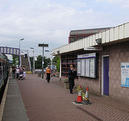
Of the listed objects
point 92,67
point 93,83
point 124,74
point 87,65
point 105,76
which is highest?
point 87,65

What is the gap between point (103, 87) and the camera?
1223 centimetres

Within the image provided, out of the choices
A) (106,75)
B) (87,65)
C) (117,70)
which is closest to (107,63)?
(106,75)

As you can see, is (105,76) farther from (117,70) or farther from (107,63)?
(117,70)

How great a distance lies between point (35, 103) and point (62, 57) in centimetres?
1224

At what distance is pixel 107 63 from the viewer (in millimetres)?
11898

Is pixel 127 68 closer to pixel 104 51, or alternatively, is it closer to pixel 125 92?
pixel 125 92

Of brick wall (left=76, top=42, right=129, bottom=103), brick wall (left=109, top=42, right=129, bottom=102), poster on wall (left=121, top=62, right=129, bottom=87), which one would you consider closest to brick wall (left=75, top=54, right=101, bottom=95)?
brick wall (left=76, top=42, right=129, bottom=103)

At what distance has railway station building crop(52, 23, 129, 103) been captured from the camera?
9766 mm

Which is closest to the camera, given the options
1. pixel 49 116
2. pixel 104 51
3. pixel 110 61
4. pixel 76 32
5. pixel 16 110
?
pixel 49 116

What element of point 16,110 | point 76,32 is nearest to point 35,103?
point 16,110

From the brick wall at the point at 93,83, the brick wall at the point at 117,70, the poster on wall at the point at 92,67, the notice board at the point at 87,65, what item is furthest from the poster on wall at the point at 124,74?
the poster on wall at the point at 92,67

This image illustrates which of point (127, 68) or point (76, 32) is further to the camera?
point (76, 32)

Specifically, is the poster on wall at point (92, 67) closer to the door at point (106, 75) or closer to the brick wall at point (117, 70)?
the door at point (106, 75)

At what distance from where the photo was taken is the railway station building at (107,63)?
977cm
